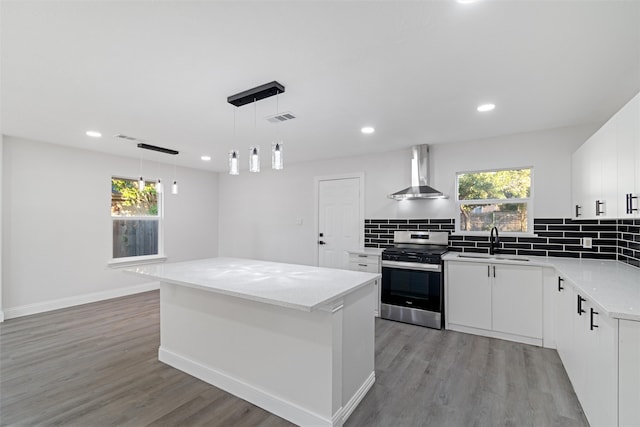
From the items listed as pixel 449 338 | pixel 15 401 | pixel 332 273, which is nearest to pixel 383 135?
pixel 332 273

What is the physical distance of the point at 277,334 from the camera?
6.66ft

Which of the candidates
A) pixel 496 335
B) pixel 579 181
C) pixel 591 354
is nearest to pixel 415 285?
pixel 496 335

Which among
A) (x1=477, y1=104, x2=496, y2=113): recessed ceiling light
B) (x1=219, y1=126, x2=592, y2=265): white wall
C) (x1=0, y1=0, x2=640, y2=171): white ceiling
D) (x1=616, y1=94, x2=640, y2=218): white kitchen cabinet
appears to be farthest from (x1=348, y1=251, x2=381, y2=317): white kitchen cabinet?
(x1=616, y1=94, x2=640, y2=218): white kitchen cabinet

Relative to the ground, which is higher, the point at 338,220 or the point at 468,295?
the point at 338,220

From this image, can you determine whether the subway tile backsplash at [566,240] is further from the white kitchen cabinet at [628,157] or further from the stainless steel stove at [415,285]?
the white kitchen cabinet at [628,157]

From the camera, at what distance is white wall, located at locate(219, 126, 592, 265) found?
3424mm

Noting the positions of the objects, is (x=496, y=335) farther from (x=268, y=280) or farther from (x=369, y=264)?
(x=268, y=280)

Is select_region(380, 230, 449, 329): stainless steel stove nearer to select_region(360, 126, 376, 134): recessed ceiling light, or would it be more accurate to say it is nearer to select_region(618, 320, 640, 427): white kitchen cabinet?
select_region(360, 126, 376, 134): recessed ceiling light

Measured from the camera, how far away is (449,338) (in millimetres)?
3279

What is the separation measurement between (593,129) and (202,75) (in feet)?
13.2

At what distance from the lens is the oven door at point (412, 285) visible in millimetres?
3521

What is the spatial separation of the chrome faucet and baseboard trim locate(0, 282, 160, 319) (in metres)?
5.62

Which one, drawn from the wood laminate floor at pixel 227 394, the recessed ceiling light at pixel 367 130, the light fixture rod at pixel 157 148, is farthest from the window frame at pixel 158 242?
the recessed ceiling light at pixel 367 130

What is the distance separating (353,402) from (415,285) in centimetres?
193
